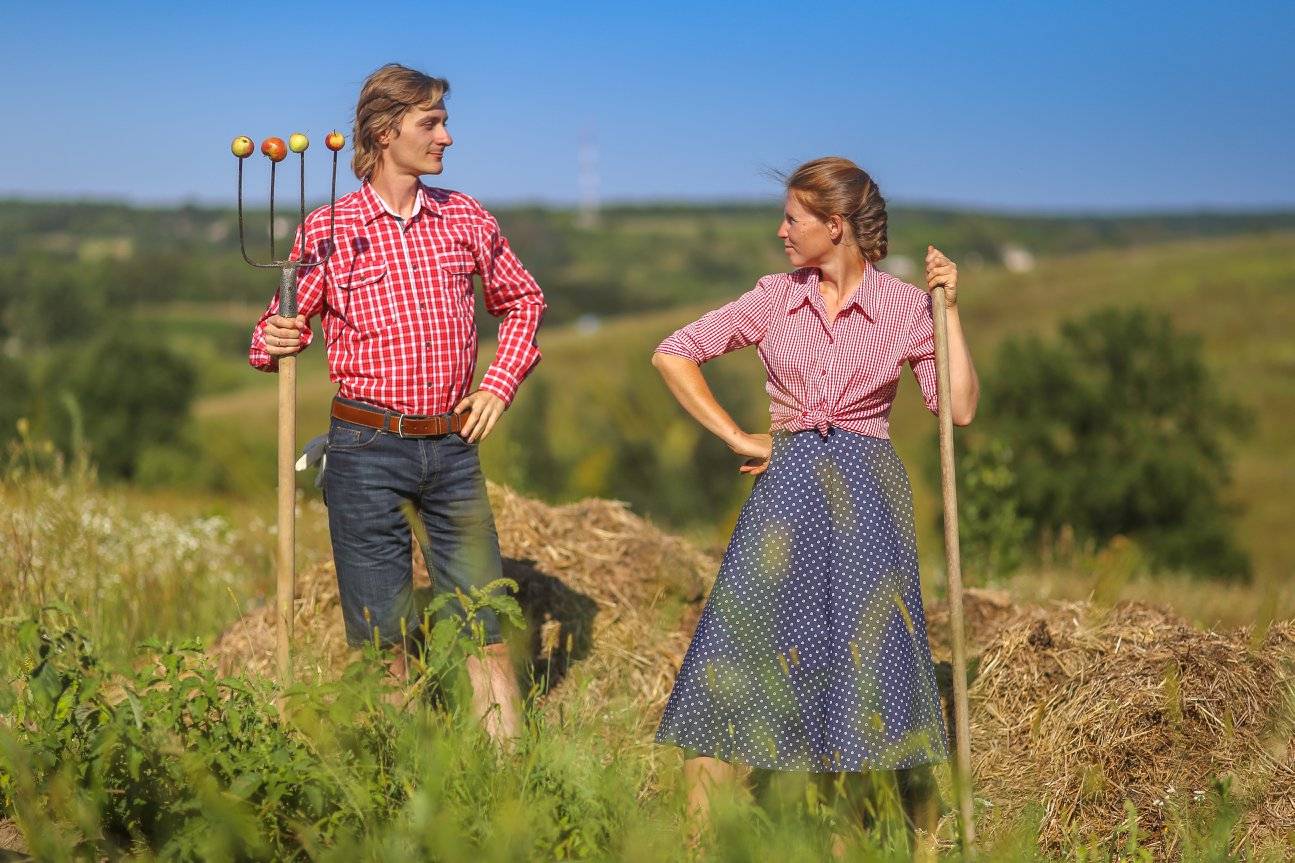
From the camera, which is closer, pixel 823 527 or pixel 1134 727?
pixel 823 527

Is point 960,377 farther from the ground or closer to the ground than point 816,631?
farther from the ground

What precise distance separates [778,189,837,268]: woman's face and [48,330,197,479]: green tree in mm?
44529

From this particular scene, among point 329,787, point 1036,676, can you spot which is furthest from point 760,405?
point 329,787

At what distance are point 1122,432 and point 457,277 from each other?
30745mm

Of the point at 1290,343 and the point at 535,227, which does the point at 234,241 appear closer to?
the point at 1290,343

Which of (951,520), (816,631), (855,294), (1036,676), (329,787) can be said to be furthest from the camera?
(1036,676)

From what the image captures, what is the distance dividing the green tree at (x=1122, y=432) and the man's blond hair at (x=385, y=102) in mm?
27029

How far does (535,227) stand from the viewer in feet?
465

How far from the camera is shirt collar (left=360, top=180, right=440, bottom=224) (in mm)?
4512

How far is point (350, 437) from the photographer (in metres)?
4.46

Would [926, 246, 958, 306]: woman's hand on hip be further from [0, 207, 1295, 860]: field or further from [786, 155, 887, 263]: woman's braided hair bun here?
[0, 207, 1295, 860]: field

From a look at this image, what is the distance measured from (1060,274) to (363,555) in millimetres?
82369

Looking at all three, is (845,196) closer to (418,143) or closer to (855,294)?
(855,294)

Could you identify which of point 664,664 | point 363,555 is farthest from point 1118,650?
point 363,555
